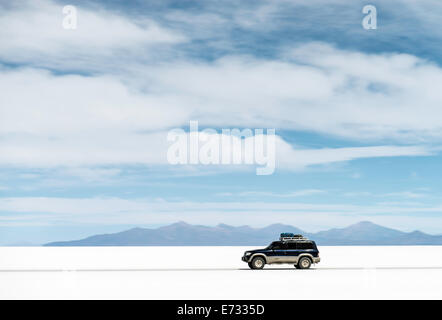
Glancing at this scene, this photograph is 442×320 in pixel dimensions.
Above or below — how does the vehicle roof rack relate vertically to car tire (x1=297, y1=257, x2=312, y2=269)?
above

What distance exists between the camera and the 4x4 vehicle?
35.4 m

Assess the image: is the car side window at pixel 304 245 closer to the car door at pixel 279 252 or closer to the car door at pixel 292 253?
the car door at pixel 292 253

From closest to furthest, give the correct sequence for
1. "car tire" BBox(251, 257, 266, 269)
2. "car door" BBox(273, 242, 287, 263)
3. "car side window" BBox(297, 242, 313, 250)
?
1. "car tire" BBox(251, 257, 266, 269)
2. "car door" BBox(273, 242, 287, 263)
3. "car side window" BBox(297, 242, 313, 250)

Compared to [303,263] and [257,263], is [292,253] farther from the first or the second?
[257,263]

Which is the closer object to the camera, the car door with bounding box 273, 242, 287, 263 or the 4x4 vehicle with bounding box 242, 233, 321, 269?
the 4x4 vehicle with bounding box 242, 233, 321, 269

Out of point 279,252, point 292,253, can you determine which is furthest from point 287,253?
point 279,252

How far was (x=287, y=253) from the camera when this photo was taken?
35.7 metres

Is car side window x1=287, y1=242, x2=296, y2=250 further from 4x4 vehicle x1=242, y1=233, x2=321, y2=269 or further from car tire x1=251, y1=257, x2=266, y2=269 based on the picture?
car tire x1=251, y1=257, x2=266, y2=269

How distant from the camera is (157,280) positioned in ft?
91.9

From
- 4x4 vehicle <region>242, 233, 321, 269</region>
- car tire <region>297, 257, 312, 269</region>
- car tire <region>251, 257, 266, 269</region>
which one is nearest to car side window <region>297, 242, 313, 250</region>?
4x4 vehicle <region>242, 233, 321, 269</region>

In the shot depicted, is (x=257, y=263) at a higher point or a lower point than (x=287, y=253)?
lower

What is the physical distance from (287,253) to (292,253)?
30cm

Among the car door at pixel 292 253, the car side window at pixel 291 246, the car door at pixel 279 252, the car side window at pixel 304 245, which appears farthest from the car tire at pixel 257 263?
the car side window at pixel 304 245
